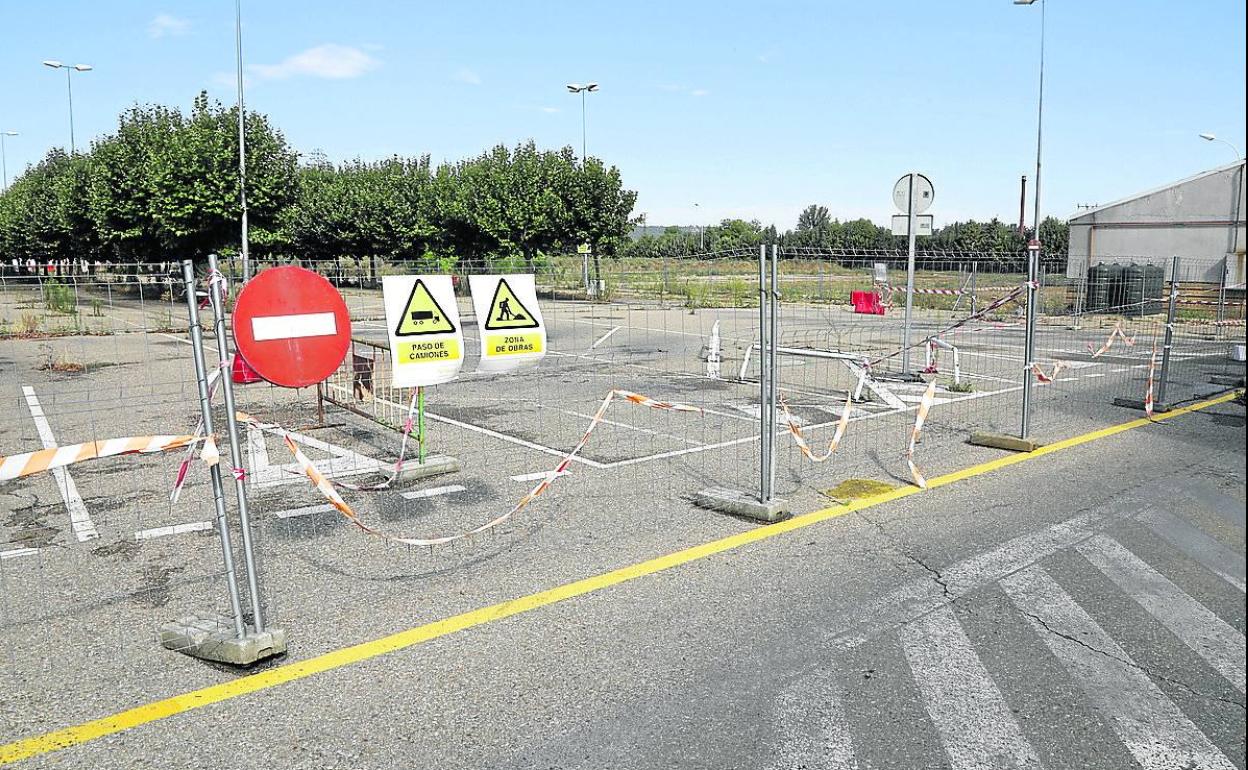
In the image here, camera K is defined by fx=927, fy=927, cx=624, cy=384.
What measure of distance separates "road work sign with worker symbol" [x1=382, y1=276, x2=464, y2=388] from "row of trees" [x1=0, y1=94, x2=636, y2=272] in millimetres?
15350

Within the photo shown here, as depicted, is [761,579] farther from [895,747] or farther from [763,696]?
[895,747]

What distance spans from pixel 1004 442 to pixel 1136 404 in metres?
3.65

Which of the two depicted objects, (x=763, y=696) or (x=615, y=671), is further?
(x=615, y=671)

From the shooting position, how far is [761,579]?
562 centimetres

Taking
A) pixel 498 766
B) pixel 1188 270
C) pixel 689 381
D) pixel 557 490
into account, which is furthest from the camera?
pixel 1188 270

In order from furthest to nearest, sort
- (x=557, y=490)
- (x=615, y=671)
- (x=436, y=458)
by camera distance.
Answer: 1. (x=436, y=458)
2. (x=557, y=490)
3. (x=615, y=671)

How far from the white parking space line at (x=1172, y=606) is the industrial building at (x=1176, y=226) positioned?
26834 millimetres

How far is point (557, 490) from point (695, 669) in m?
3.51

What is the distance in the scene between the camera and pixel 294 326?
16.3 ft

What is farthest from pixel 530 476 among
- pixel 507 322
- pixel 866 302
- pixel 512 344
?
pixel 866 302

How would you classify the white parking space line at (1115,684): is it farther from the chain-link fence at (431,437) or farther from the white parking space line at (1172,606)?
the chain-link fence at (431,437)

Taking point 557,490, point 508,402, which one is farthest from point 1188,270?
point 557,490

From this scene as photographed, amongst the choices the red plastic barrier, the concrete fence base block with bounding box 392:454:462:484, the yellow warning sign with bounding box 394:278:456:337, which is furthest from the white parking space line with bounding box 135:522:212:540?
the red plastic barrier

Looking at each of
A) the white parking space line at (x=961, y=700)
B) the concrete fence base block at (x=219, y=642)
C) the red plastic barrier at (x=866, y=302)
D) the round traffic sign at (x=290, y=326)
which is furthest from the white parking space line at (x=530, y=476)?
the red plastic barrier at (x=866, y=302)
